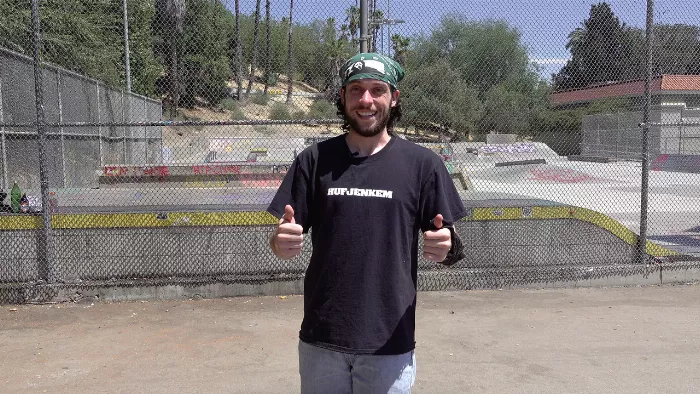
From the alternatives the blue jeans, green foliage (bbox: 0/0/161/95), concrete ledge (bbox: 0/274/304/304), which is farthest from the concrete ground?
green foliage (bbox: 0/0/161/95)

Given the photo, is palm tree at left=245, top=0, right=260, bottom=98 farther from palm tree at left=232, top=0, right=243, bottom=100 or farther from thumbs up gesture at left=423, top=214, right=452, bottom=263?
thumbs up gesture at left=423, top=214, right=452, bottom=263

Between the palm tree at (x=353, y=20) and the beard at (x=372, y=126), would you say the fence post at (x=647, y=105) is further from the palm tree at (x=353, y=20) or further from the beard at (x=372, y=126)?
the beard at (x=372, y=126)

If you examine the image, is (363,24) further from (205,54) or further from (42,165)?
(42,165)

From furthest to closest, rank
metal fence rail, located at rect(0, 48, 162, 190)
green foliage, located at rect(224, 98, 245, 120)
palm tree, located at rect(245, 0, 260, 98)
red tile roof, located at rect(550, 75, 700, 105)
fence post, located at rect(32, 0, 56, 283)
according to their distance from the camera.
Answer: metal fence rail, located at rect(0, 48, 162, 190) → green foliage, located at rect(224, 98, 245, 120) → red tile roof, located at rect(550, 75, 700, 105) → palm tree, located at rect(245, 0, 260, 98) → fence post, located at rect(32, 0, 56, 283)

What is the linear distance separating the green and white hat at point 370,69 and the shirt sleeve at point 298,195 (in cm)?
38

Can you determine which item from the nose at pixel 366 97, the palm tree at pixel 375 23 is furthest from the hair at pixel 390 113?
the palm tree at pixel 375 23

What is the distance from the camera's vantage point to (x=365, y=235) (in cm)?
233

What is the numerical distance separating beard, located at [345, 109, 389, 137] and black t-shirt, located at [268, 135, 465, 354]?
0.08 meters

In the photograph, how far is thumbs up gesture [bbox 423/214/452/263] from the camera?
7.49 feet

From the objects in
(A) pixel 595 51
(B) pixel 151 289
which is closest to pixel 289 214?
(B) pixel 151 289


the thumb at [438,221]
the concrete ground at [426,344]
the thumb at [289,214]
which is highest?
the thumb at [289,214]

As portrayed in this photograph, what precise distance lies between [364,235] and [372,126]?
0.43m

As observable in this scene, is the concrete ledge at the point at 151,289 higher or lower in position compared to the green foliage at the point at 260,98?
lower

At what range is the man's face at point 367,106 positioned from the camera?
2402 millimetres
